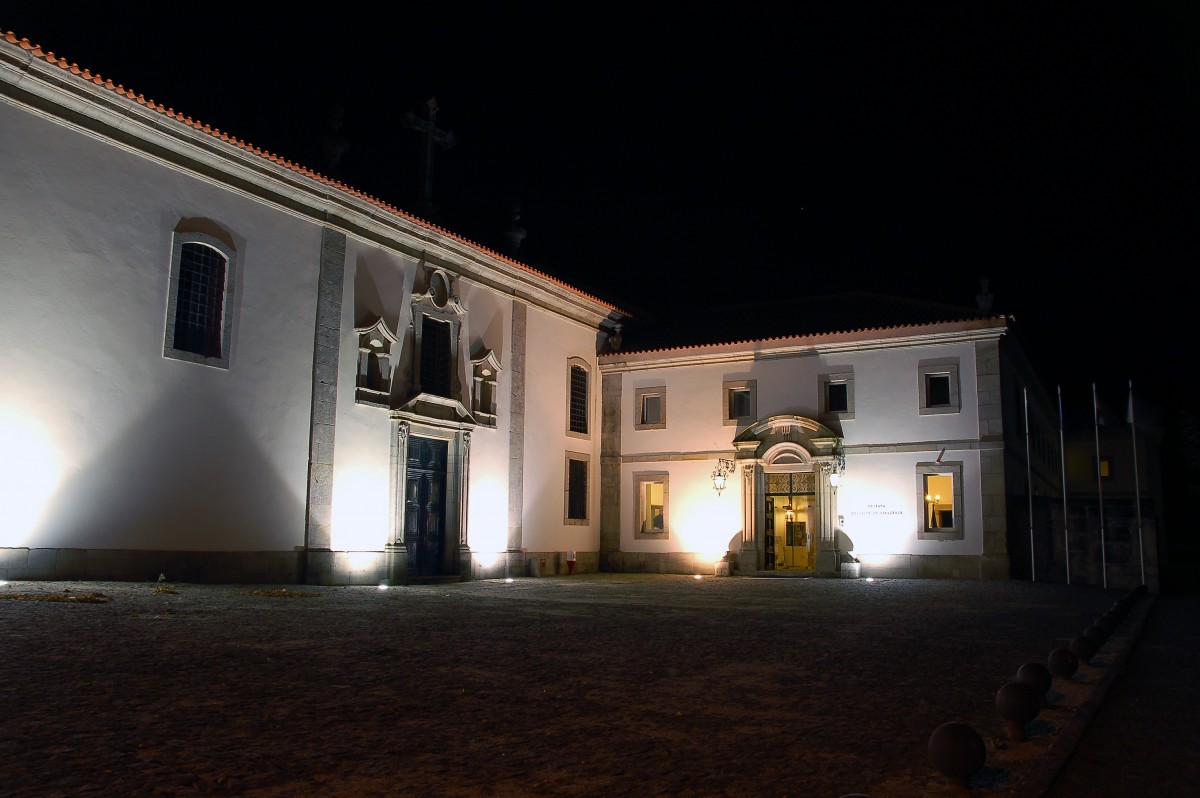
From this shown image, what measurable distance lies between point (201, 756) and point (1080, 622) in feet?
34.7

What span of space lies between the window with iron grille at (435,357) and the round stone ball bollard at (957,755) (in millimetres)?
17140

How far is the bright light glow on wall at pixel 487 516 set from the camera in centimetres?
2133

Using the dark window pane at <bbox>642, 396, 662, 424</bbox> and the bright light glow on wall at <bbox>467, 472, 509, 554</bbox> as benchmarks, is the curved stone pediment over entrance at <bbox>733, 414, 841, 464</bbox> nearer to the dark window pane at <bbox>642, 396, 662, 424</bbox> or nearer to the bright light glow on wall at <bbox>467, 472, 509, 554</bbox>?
the dark window pane at <bbox>642, 396, 662, 424</bbox>

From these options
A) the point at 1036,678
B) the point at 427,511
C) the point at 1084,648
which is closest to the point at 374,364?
the point at 427,511

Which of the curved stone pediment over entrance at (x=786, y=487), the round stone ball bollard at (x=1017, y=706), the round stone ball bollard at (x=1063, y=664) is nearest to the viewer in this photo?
the round stone ball bollard at (x=1017, y=706)

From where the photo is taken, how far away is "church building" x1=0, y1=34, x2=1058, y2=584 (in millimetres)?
13797

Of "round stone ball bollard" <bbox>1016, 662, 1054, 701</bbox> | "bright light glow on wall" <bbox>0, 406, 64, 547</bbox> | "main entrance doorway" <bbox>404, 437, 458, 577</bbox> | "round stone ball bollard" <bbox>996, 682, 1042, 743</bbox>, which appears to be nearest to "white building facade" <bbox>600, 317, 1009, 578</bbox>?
"main entrance doorway" <bbox>404, 437, 458, 577</bbox>

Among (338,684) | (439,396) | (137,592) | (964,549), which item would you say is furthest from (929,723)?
(964,549)

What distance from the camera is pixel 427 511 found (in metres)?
20.4

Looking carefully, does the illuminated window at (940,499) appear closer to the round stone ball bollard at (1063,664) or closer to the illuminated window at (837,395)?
the illuminated window at (837,395)

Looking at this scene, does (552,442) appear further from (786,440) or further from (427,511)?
(786,440)

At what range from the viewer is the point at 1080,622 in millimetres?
11445

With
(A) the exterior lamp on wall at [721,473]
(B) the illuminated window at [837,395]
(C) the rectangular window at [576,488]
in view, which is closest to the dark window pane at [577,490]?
(C) the rectangular window at [576,488]

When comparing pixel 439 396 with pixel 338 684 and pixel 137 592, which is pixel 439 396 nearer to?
pixel 137 592
